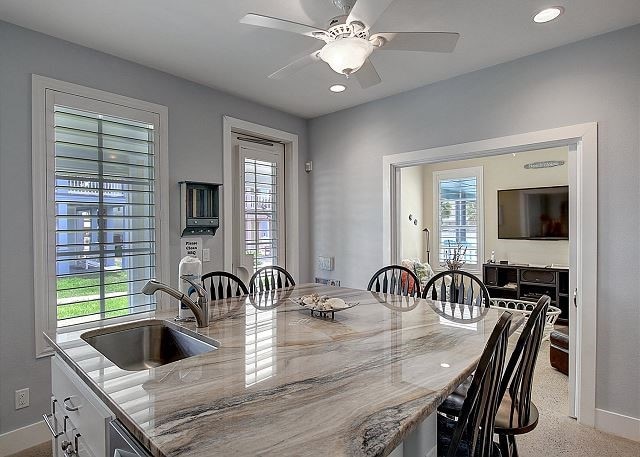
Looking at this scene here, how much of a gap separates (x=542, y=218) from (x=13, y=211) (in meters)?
6.35

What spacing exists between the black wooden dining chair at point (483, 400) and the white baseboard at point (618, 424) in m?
1.92

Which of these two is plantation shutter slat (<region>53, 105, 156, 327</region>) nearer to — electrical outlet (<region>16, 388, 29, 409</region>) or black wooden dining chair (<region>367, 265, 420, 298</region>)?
electrical outlet (<region>16, 388, 29, 409</region>)

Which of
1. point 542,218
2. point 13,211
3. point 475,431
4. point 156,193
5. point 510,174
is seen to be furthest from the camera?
point 510,174

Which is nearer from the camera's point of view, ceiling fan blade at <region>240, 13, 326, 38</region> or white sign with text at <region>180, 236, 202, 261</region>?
ceiling fan blade at <region>240, 13, 326, 38</region>

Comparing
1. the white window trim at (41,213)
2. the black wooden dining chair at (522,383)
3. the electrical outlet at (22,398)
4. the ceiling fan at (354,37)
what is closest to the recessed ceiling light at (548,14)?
the ceiling fan at (354,37)

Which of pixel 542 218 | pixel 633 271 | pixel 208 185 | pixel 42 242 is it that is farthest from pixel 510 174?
pixel 42 242

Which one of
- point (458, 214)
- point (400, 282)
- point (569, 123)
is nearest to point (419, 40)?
point (569, 123)

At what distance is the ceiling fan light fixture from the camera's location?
A: 1.74 meters

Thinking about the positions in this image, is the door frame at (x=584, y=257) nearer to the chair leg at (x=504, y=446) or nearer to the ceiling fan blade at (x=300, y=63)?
the chair leg at (x=504, y=446)

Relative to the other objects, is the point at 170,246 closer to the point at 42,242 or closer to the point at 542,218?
the point at 42,242

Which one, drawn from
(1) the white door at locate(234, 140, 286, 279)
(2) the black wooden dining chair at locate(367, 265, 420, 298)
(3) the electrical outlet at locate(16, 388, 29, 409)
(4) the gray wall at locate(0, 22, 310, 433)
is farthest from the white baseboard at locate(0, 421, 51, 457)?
(2) the black wooden dining chair at locate(367, 265, 420, 298)

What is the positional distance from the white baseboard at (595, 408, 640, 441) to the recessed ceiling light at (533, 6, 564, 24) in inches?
104

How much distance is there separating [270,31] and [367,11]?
110 centimetres

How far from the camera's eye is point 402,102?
368 centimetres
